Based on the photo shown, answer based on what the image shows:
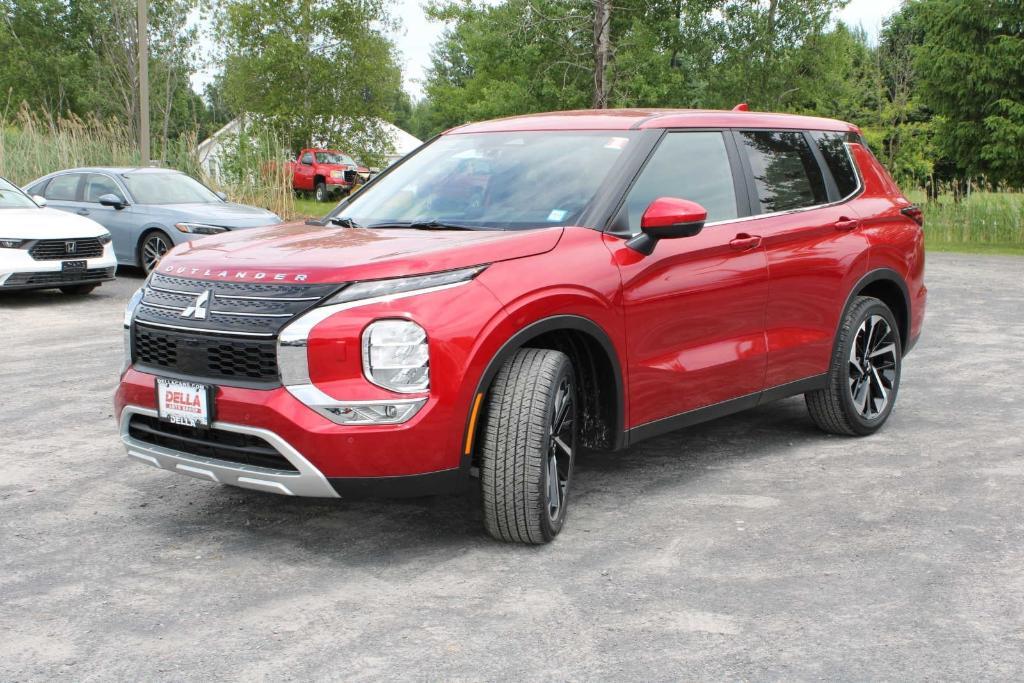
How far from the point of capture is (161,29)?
5031cm

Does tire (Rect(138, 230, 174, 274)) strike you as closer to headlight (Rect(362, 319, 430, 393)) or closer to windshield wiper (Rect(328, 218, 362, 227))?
windshield wiper (Rect(328, 218, 362, 227))

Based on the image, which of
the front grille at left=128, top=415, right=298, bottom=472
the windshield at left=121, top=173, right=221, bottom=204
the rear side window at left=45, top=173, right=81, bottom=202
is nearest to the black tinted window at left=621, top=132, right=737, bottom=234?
the front grille at left=128, top=415, right=298, bottom=472

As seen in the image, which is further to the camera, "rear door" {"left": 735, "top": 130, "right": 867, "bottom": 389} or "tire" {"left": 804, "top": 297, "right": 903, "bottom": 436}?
"tire" {"left": 804, "top": 297, "right": 903, "bottom": 436}

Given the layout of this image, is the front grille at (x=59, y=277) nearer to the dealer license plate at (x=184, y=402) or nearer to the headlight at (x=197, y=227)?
the headlight at (x=197, y=227)

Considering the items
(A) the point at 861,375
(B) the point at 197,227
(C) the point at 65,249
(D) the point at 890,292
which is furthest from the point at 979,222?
(A) the point at 861,375

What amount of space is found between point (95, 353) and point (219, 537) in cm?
529

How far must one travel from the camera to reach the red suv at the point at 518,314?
4.18m

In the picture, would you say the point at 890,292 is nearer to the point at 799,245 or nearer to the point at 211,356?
the point at 799,245

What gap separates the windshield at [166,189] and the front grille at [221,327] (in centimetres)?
1155

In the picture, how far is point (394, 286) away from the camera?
13.9 ft

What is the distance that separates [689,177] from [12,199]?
34.9 feet

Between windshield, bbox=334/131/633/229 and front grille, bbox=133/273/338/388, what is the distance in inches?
44.0

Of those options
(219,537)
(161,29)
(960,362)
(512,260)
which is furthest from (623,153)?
(161,29)

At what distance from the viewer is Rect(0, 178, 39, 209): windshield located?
529 inches
